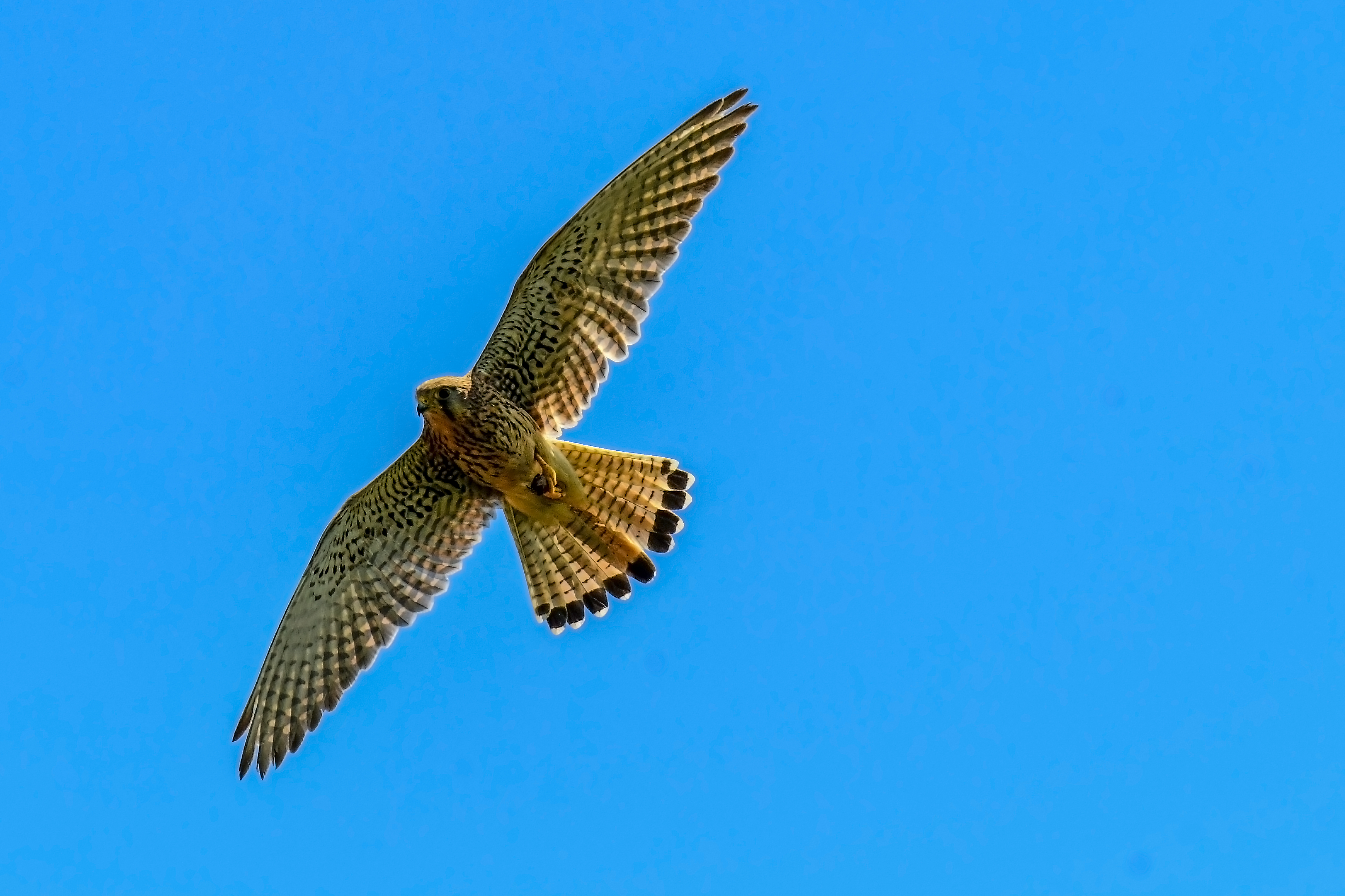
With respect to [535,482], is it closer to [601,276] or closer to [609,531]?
[609,531]

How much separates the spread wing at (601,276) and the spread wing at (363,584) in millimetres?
900

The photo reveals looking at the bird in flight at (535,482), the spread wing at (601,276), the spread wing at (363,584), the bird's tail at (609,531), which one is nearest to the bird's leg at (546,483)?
the bird in flight at (535,482)

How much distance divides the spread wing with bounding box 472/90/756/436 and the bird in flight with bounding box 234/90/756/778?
10 mm

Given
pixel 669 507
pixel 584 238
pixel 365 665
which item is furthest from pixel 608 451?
pixel 365 665

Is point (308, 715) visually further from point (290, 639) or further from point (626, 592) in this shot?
point (626, 592)

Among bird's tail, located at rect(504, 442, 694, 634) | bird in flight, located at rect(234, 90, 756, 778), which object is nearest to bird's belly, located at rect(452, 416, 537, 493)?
bird in flight, located at rect(234, 90, 756, 778)

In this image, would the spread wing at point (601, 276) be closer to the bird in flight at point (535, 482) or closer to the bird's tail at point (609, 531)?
the bird in flight at point (535, 482)

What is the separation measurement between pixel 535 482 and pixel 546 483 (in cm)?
8

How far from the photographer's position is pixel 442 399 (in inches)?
455

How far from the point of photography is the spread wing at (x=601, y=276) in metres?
11.6

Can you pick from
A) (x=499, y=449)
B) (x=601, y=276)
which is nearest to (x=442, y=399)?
(x=499, y=449)

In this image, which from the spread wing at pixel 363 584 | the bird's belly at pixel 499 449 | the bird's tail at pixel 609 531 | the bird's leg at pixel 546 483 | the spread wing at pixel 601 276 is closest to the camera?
the spread wing at pixel 601 276

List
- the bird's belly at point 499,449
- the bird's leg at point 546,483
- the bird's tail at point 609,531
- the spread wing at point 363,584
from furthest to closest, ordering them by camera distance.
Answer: the spread wing at point 363,584, the bird's tail at point 609,531, the bird's leg at point 546,483, the bird's belly at point 499,449

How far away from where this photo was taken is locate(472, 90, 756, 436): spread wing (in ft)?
37.9
